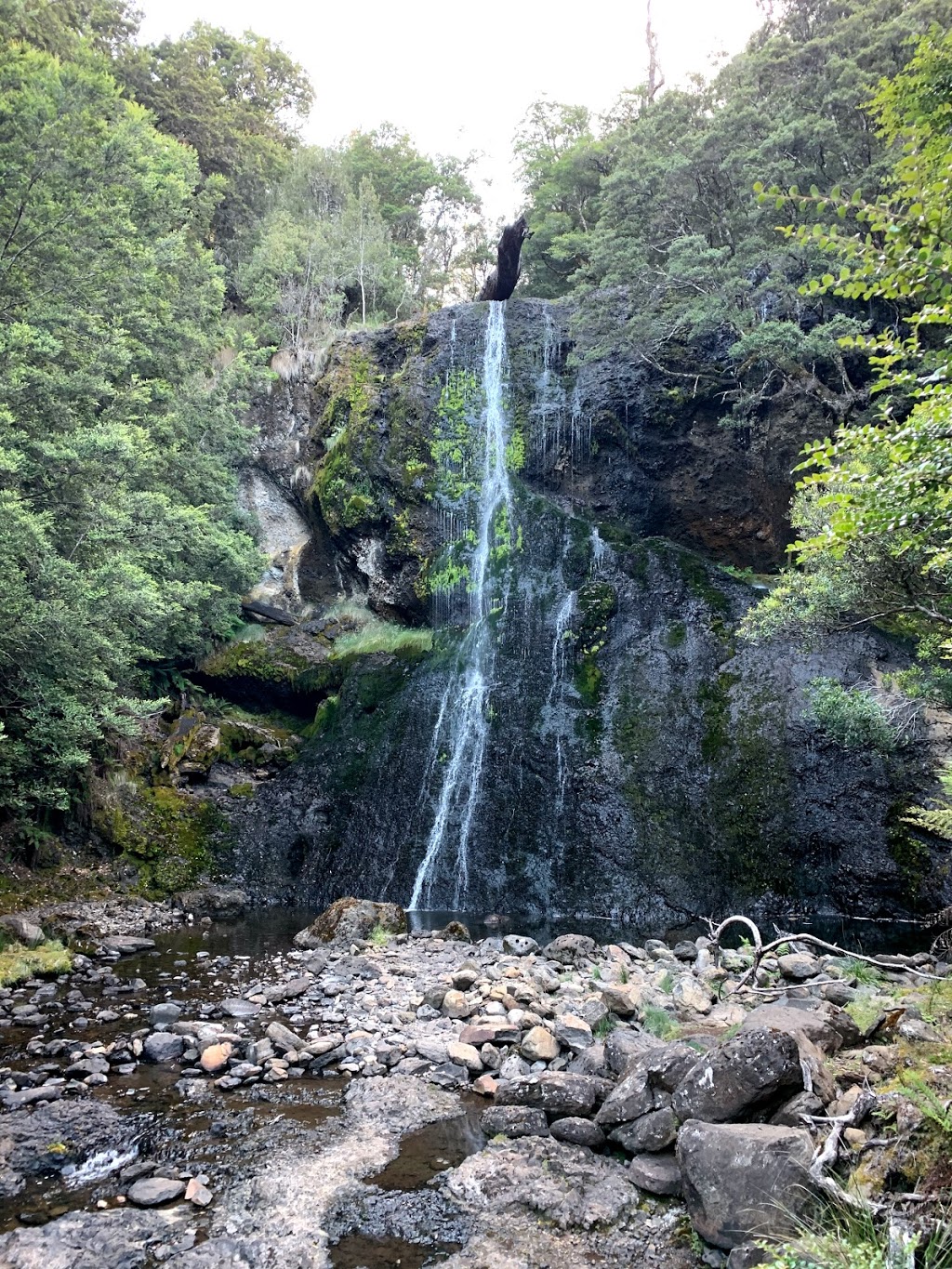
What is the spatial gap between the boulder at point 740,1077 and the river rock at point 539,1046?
185cm

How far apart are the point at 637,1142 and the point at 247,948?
23.0 feet

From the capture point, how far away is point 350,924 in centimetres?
1026

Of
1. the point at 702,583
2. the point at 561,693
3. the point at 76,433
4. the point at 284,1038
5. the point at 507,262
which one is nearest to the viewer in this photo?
the point at 284,1038

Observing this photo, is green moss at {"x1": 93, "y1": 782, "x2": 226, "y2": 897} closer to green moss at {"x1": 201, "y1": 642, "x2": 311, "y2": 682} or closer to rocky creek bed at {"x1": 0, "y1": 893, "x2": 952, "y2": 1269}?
green moss at {"x1": 201, "y1": 642, "x2": 311, "y2": 682}

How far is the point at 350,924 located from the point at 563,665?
7.77 metres

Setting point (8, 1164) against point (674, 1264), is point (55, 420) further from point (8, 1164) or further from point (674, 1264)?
point (674, 1264)

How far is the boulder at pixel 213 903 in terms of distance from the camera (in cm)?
1207

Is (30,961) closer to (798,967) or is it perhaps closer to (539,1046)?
(539,1046)

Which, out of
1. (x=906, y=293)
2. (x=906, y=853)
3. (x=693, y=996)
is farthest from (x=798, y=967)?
(x=906, y=293)

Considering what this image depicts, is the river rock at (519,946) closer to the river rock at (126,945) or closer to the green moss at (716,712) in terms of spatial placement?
the river rock at (126,945)

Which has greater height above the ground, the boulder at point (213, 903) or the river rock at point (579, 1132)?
the river rock at point (579, 1132)

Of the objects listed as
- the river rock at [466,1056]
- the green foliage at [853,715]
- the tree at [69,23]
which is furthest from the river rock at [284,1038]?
the tree at [69,23]

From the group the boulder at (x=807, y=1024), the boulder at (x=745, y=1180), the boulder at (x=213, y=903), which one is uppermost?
the boulder at (x=807, y=1024)

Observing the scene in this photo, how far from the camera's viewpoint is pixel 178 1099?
508 cm
